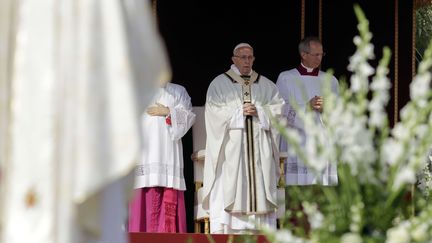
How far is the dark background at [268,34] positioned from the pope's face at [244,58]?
6.63 ft

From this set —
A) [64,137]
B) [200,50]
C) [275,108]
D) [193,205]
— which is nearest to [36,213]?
[64,137]

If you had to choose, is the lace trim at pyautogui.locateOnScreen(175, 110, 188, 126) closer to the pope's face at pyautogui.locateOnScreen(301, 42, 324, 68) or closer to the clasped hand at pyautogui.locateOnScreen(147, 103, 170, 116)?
the clasped hand at pyautogui.locateOnScreen(147, 103, 170, 116)

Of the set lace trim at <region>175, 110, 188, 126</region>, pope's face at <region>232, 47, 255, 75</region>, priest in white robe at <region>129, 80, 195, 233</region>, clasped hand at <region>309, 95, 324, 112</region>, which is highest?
pope's face at <region>232, 47, 255, 75</region>

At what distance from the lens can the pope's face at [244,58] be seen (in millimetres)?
12930

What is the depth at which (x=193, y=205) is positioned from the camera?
1396 centimetres

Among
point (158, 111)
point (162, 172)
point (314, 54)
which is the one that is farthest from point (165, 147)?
point (314, 54)

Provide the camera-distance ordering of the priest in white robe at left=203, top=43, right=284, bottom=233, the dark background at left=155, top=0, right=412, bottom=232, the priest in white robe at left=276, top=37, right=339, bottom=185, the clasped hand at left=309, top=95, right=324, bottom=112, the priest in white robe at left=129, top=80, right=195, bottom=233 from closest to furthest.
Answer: the clasped hand at left=309, top=95, right=324, bottom=112 → the priest in white robe at left=203, top=43, right=284, bottom=233 → the priest in white robe at left=129, top=80, right=195, bottom=233 → the priest in white robe at left=276, top=37, right=339, bottom=185 → the dark background at left=155, top=0, right=412, bottom=232

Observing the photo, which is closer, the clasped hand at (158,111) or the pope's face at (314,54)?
the clasped hand at (158,111)

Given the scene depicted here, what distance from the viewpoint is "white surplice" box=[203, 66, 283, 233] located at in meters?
12.8

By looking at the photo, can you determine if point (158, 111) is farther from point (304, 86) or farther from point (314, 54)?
point (314, 54)

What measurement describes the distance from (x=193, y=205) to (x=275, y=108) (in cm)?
184

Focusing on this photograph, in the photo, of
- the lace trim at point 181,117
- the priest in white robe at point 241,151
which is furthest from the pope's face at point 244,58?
the lace trim at point 181,117

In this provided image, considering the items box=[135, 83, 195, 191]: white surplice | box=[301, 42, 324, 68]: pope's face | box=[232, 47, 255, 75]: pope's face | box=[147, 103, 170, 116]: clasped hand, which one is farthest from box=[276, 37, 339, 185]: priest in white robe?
box=[147, 103, 170, 116]: clasped hand

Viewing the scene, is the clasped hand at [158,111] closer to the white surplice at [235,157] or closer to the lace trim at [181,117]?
the lace trim at [181,117]
